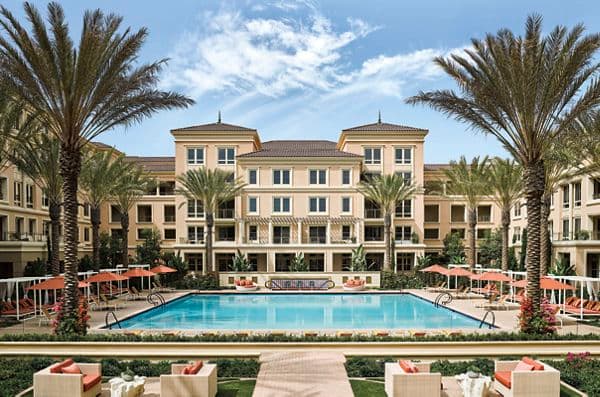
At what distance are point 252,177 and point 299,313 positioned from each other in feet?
72.2

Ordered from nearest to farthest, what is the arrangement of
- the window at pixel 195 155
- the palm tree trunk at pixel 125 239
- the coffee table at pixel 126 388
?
the coffee table at pixel 126 388, the palm tree trunk at pixel 125 239, the window at pixel 195 155

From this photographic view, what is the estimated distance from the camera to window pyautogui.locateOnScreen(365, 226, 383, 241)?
4794cm

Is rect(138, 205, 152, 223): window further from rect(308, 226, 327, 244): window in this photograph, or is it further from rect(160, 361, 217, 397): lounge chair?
rect(160, 361, 217, 397): lounge chair

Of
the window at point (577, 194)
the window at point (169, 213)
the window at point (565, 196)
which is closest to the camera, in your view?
the window at point (577, 194)

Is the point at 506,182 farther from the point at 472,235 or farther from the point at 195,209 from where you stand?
the point at 195,209

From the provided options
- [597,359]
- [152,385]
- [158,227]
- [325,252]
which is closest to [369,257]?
[325,252]

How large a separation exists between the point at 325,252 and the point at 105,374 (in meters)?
32.1

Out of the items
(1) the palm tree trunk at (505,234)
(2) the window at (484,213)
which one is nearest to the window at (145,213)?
(2) the window at (484,213)

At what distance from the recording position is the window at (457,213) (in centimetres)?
5394

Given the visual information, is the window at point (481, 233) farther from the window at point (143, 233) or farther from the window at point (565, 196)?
the window at point (143, 233)

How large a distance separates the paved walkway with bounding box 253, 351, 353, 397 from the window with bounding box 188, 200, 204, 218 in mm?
35132

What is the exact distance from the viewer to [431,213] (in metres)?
53.8

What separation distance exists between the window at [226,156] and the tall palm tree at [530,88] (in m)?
33.2

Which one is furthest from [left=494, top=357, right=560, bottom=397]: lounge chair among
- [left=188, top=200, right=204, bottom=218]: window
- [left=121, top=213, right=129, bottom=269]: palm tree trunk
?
[left=188, top=200, right=204, bottom=218]: window
